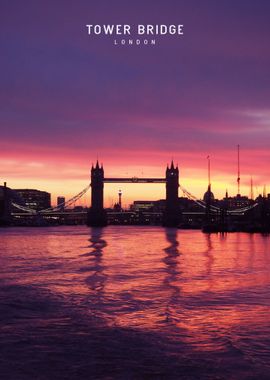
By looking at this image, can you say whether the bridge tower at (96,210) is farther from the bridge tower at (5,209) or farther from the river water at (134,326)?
the river water at (134,326)

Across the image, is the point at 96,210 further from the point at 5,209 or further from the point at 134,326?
the point at 134,326

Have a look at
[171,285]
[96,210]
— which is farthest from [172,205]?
[171,285]

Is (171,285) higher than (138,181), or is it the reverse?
(138,181)

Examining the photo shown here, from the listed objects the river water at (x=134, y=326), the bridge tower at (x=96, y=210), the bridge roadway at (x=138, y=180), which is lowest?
the river water at (x=134, y=326)

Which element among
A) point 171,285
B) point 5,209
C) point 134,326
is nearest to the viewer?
point 134,326

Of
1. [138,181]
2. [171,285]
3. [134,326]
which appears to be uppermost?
[138,181]

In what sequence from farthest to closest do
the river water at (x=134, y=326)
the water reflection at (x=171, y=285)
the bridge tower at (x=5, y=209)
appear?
the bridge tower at (x=5, y=209), the water reflection at (x=171, y=285), the river water at (x=134, y=326)

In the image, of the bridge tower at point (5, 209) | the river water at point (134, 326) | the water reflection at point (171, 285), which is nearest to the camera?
the river water at point (134, 326)

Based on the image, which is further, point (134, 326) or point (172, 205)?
point (172, 205)

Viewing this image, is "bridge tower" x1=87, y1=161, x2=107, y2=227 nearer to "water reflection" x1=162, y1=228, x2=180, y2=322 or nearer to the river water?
"water reflection" x1=162, y1=228, x2=180, y2=322

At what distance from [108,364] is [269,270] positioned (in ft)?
69.5

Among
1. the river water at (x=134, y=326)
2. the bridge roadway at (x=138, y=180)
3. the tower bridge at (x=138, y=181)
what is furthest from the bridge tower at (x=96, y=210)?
the river water at (x=134, y=326)

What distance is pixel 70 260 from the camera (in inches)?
1570

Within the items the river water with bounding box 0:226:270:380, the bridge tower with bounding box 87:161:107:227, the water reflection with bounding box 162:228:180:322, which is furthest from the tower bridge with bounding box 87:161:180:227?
the river water with bounding box 0:226:270:380
